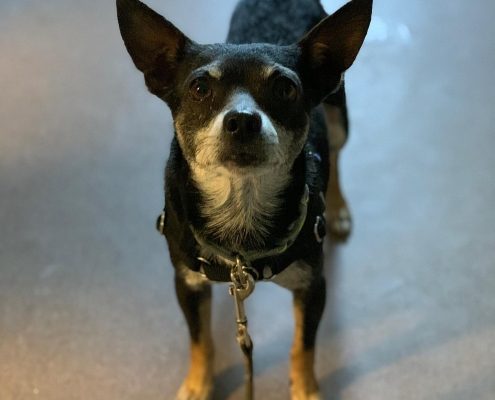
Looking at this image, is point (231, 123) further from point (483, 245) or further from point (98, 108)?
point (98, 108)

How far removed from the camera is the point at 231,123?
133 cm

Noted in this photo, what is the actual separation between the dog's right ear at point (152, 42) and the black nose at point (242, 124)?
270 mm

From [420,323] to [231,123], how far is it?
1.06 m

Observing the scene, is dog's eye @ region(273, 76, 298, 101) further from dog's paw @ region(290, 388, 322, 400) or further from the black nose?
dog's paw @ region(290, 388, 322, 400)

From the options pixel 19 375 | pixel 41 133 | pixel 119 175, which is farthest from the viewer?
pixel 41 133

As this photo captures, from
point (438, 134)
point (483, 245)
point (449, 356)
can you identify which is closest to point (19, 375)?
point (449, 356)

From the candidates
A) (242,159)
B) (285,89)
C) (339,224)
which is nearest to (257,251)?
(242,159)

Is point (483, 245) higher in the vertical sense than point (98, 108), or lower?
lower

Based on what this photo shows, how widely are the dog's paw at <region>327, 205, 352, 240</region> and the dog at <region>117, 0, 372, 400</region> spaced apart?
54 cm

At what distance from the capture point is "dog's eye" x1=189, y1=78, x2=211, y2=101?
143 centimetres

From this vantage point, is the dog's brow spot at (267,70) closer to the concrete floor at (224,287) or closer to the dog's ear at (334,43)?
the dog's ear at (334,43)

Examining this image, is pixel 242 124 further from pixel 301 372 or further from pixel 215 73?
pixel 301 372

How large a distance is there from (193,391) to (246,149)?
2.77 feet

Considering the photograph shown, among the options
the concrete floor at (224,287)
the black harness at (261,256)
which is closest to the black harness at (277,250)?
the black harness at (261,256)
